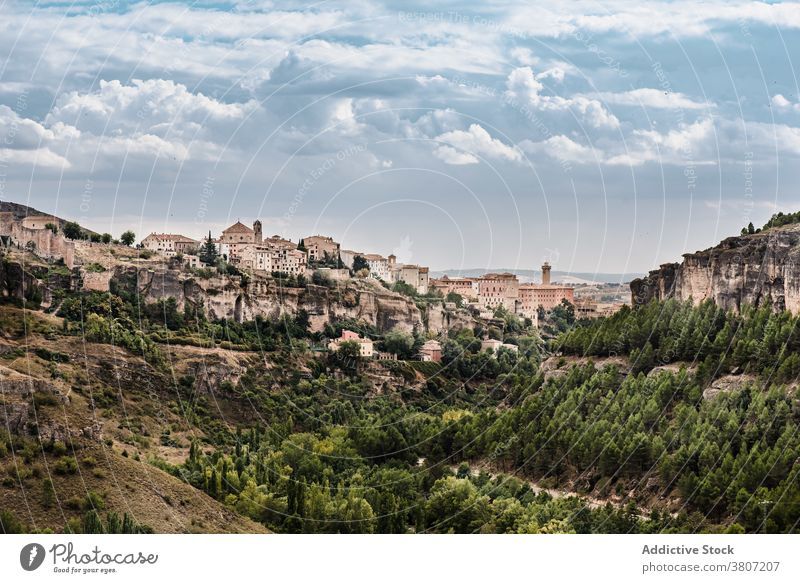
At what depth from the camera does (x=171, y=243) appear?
57.7m

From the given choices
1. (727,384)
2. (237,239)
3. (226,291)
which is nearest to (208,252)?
(237,239)

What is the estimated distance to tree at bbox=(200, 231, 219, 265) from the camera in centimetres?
5544

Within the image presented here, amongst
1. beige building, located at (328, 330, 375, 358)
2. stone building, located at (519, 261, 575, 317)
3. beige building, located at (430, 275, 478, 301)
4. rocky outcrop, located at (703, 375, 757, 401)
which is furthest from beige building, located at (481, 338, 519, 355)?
rocky outcrop, located at (703, 375, 757, 401)

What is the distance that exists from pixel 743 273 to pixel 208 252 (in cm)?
2374

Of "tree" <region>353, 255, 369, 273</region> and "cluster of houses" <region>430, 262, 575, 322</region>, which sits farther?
"tree" <region>353, 255, 369, 273</region>

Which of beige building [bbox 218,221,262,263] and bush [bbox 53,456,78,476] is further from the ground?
beige building [bbox 218,221,262,263]

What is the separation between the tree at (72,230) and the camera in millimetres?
53219

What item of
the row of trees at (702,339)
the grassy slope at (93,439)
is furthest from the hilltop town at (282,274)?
the row of trees at (702,339)

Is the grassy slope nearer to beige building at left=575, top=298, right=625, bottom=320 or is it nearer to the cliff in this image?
the cliff

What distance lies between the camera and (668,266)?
43125mm

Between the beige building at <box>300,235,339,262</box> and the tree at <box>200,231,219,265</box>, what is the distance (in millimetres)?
5296

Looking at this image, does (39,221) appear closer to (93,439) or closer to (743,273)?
(743,273)
